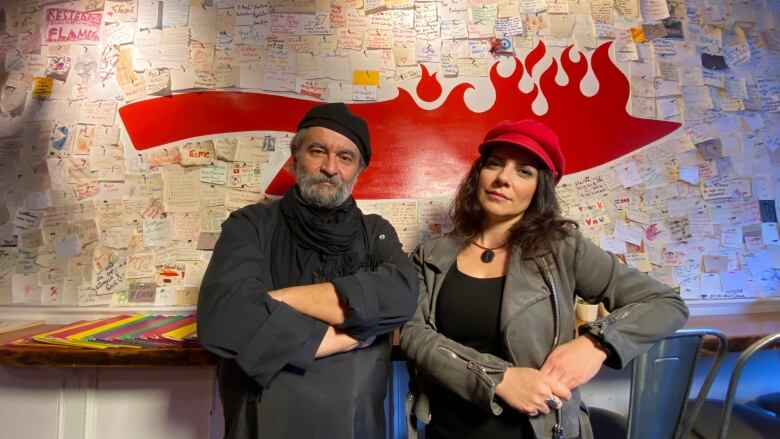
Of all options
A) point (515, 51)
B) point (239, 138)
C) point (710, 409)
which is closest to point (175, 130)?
point (239, 138)

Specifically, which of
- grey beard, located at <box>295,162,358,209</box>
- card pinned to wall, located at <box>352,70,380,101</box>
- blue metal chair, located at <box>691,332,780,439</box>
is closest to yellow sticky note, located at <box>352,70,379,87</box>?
A: card pinned to wall, located at <box>352,70,380,101</box>

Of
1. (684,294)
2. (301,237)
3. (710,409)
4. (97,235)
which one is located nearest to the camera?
→ (301,237)

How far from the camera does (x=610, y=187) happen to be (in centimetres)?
204

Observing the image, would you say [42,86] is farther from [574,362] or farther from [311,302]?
[574,362]

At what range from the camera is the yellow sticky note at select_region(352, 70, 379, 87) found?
1986mm

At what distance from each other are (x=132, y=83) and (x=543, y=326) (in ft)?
6.81

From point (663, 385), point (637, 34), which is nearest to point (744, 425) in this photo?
point (663, 385)

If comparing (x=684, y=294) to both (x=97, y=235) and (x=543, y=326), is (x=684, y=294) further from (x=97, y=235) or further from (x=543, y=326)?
(x=97, y=235)

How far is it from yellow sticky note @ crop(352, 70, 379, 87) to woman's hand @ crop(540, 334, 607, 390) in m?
1.44

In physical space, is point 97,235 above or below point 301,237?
below

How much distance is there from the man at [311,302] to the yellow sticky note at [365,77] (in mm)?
651

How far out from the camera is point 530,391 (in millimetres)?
1043

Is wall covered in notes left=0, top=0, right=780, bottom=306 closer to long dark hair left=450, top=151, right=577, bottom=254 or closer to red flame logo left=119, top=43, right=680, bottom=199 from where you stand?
red flame logo left=119, top=43, right=680, bottom=199

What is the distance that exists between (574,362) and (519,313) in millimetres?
181
